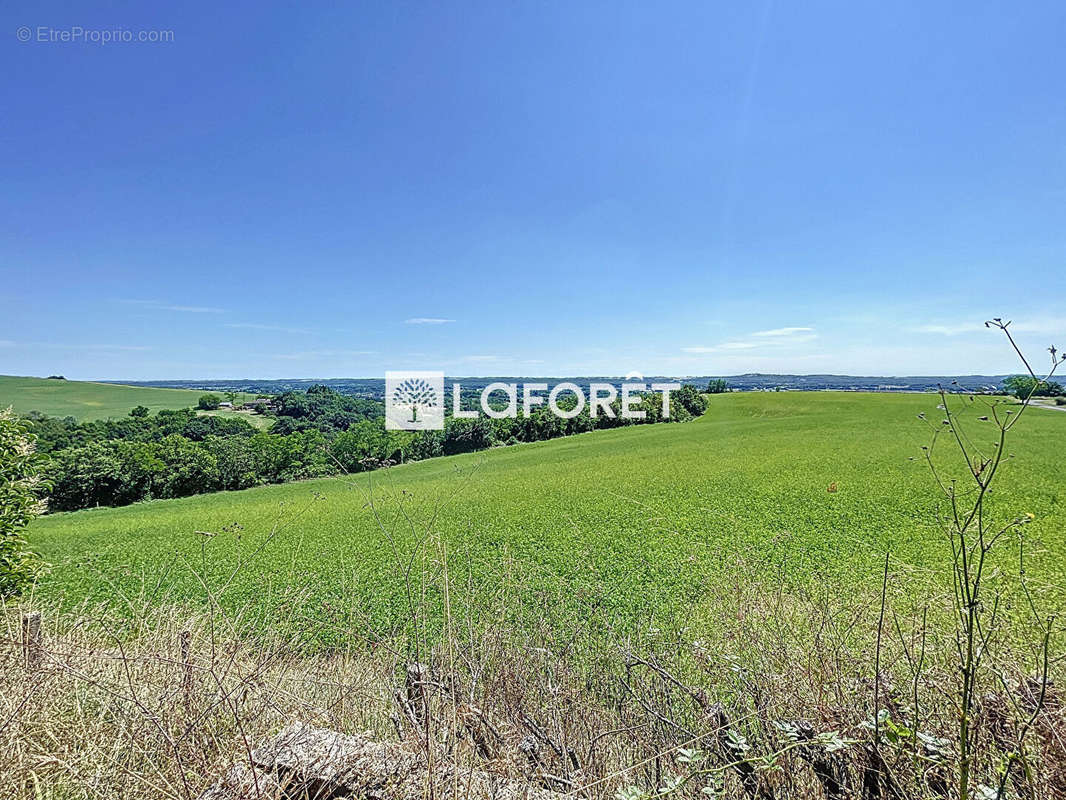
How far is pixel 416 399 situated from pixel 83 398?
47886mm

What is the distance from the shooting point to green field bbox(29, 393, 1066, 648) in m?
5.66

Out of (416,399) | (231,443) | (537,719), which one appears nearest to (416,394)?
(416,399)

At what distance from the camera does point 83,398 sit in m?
55.8

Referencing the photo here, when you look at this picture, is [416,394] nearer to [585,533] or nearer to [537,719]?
[585,533]

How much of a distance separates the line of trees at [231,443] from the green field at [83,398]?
10893 millimetres

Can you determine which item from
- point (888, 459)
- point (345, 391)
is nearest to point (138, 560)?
point (888, 459)

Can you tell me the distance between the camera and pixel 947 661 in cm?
200

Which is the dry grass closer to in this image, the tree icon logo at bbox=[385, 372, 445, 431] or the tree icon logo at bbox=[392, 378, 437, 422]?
the tree icon logo at bbox=[385, 372, 445, 431]

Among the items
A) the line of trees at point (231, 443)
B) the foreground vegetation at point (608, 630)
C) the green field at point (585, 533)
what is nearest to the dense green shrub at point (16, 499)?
the foreground vegetation at point (608, 630)

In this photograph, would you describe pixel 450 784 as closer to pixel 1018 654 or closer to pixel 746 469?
pixel 1018 654

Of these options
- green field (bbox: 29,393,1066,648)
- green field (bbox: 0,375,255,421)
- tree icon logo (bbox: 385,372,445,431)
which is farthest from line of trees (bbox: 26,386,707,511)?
green field (bbox: 0,375,255,421)

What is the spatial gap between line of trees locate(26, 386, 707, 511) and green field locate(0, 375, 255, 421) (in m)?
10.9

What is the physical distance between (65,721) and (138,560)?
1221 cm

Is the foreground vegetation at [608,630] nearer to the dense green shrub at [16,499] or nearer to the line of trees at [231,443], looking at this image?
the dense green shrub at [16,499]
